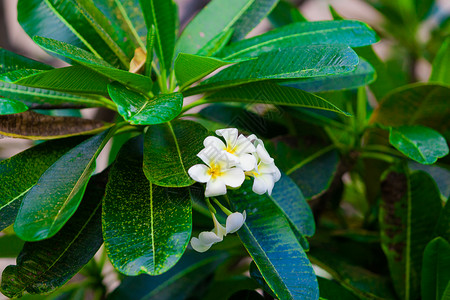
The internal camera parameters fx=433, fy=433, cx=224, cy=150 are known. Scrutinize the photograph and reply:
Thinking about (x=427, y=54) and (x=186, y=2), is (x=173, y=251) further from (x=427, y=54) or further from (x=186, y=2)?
(x=427, y=54)

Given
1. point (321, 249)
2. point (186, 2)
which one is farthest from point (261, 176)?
point (186, 2)

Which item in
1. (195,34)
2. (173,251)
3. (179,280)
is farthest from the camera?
(179,280)

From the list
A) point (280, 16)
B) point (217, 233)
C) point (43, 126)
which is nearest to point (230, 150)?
→ point (217, 233)

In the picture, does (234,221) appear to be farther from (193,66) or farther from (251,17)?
(251,17)

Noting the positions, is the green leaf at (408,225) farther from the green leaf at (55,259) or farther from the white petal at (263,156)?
the green leaf at (55,259)

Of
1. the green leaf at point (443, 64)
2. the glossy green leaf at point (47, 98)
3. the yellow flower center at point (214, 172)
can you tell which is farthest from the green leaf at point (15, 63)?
the green leaf at point (443, 64)

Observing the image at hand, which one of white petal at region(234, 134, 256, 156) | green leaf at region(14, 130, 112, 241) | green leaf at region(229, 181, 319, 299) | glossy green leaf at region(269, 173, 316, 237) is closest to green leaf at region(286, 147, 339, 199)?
glossy green leaf at region(269, 173, 316, 237)

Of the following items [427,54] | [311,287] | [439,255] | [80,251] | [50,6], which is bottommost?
[427,54]

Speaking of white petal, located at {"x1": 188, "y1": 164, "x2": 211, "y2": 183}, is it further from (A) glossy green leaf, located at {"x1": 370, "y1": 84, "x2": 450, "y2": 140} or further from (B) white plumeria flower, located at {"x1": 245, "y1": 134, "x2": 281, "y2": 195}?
(A) glossy green leaf, located at {"x1": 370, "y1": 84, "x2": 450, "y2": 140}
